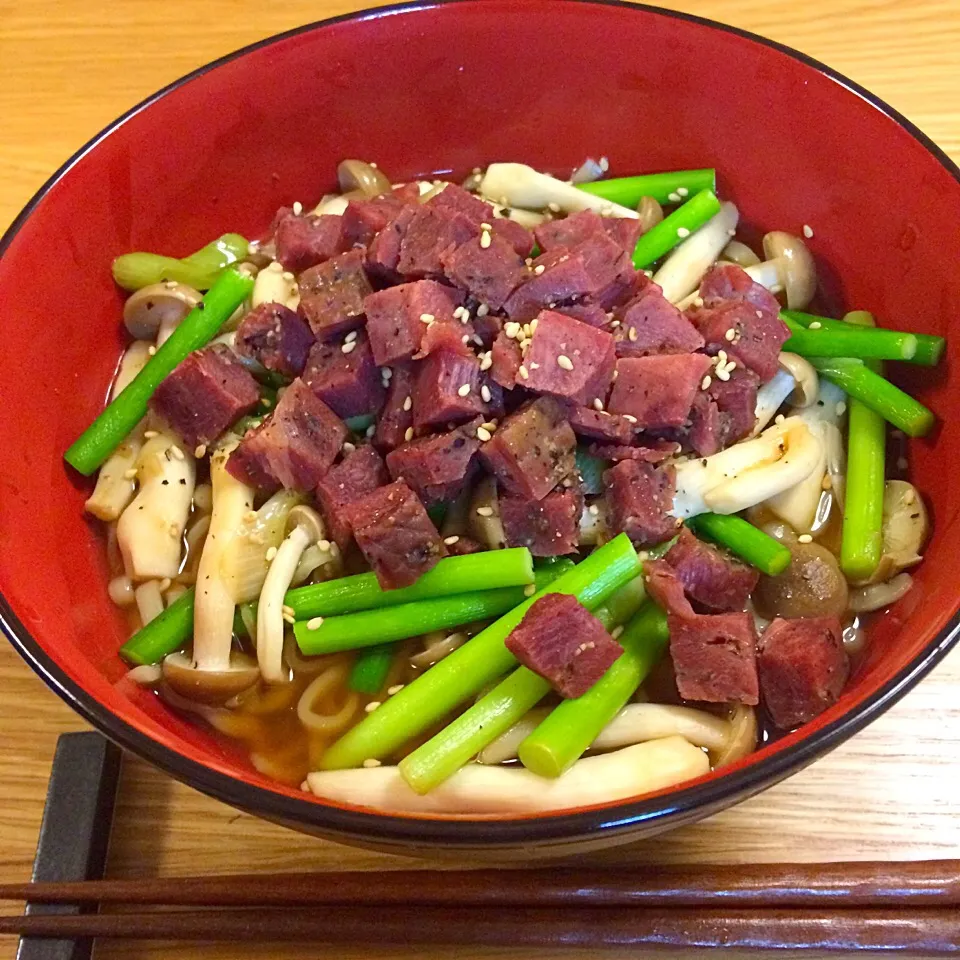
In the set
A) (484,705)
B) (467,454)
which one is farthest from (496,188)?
(484,705)

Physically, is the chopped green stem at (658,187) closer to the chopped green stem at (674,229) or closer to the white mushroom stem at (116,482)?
the chopped green stem at (674,229)

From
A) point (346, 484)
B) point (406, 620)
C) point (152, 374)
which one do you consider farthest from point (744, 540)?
point (152, 374)

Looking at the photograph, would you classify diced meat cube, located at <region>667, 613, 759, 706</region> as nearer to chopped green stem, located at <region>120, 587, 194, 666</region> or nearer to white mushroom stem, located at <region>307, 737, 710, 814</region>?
white mushroom stem, located at <region>307, 737, 710, 814</region>

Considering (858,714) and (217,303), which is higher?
(217,303)

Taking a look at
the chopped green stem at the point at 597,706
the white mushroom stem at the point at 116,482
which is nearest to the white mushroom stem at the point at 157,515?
the white mushroom stem at the point at 116,482

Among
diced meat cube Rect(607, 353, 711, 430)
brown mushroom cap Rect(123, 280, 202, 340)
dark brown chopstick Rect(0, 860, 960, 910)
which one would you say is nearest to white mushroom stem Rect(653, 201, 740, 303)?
diced meat cube Rect(607, 353, 711, 430)

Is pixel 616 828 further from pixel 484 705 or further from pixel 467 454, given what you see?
pixel 467 454
